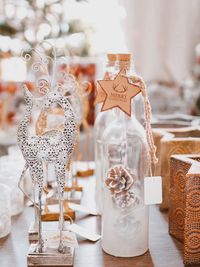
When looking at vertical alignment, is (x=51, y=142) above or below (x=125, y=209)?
above

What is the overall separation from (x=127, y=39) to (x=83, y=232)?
2135 millimetres

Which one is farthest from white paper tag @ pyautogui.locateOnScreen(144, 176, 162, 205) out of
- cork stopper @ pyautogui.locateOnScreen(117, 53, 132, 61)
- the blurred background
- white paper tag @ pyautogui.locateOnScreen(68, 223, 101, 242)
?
the blurred background

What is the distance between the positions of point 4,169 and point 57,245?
431 millimetres

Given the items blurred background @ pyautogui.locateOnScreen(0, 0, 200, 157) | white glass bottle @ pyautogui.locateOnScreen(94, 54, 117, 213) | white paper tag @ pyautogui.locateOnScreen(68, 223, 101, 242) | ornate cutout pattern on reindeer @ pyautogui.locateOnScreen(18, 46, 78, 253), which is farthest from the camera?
blurred background @ pyautogui.locateOnScreen(0, 0, 200, 157)

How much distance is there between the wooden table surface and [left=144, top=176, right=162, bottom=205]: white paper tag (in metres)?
0.13

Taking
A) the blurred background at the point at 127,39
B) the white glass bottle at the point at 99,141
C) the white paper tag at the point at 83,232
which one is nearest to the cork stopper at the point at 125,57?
the white glass bottle at the point at 99,141

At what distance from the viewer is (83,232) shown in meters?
1.11

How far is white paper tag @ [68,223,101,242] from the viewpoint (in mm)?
1083

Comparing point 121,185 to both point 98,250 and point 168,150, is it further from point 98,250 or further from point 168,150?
point 168,150

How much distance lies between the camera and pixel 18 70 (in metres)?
2.88

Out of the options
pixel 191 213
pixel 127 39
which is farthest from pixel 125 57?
pixel 127 39

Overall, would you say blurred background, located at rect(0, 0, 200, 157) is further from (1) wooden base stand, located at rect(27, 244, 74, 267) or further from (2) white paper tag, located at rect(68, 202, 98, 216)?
(1) wooden base stand, located at rect(27, 244, 74, 267)

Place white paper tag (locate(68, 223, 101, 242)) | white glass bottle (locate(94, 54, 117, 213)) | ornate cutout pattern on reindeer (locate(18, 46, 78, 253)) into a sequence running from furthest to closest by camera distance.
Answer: white glass bottle (locate(94, 54, 117, 213))
white paper tag (locate(68, 223, 101, 242))
ornate cutout pattern on reindeer (locate(18, 46, 78, 253))

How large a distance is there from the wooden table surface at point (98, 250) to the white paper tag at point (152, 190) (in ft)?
0.42
